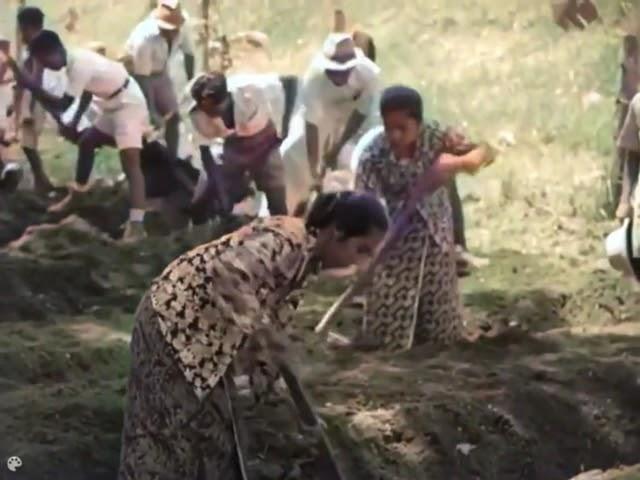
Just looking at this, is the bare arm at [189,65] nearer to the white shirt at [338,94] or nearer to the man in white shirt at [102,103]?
the man in white shirt at [102,103]

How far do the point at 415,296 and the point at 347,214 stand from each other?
373 mm

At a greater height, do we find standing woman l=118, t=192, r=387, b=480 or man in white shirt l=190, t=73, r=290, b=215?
man in white shirt l=190, t=73, r=290, b=215

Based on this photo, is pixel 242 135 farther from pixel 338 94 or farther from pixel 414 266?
pixel 414 266

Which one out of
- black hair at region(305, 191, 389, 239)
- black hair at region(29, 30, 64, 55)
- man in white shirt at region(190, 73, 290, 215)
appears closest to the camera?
black hair at region(305, 191, 389, 239)

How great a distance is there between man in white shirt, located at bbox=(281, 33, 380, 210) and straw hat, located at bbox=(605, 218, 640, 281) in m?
0.69

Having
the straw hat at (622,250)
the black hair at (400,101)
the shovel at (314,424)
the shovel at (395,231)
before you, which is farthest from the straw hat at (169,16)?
the straw hat at (622,250)

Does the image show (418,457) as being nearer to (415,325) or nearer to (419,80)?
(415,325)

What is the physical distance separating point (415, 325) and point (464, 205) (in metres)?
0.32

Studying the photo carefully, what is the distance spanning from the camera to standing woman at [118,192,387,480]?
2.67 metres

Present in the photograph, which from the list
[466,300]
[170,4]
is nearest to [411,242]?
[466,300]

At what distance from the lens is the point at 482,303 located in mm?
3223

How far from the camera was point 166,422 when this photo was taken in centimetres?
269

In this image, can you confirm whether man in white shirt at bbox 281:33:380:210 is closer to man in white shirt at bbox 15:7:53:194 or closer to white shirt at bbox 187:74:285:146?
white shirt at bbox 187:74:285:146

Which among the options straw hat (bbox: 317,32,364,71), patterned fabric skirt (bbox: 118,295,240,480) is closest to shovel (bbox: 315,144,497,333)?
straw hat (bbox: 317,32,364,71)
